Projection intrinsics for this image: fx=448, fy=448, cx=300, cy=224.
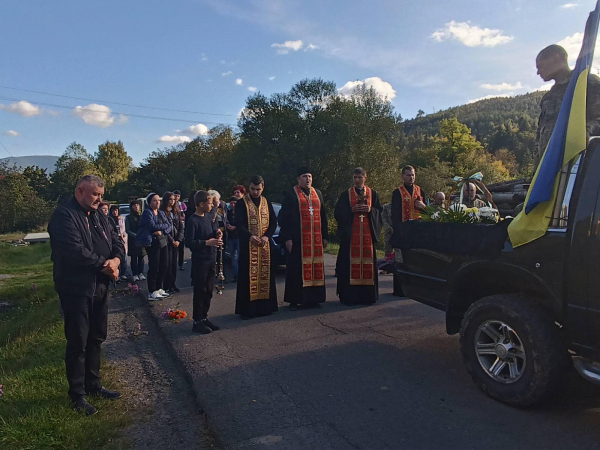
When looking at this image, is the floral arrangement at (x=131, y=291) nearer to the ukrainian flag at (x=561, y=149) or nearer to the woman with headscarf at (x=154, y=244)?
the woman with headscarf at (x=154, y=244)

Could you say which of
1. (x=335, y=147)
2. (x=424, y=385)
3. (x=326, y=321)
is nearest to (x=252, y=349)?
(x=326, y=321)

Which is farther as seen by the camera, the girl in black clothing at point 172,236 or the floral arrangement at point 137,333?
the girl in black clothing at point 172,236

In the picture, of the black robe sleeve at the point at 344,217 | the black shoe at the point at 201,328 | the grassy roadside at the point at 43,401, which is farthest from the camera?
→ the black robe sleeve at the point at 344,217

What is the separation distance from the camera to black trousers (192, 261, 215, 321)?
585 cm

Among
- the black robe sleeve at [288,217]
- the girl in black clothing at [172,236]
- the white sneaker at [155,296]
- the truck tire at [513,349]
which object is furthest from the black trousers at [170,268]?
the truck tire at [513,349]

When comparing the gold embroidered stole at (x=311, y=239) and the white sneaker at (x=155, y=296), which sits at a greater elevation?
the gold embroidered stole at (x=311, y=239)

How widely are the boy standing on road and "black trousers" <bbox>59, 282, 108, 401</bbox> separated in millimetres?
1850

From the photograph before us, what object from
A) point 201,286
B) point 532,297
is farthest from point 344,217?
point 532,297

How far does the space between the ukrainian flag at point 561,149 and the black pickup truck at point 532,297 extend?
82 millimetres

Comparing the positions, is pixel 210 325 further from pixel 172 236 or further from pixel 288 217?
pixel 172 236

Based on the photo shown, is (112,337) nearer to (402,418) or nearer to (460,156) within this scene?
(402,418)

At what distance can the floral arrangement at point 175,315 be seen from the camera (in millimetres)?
6748

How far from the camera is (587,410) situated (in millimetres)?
3488

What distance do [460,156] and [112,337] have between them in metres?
59.8
